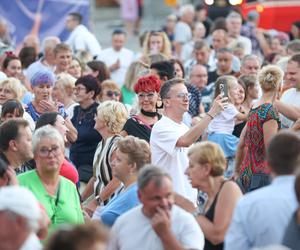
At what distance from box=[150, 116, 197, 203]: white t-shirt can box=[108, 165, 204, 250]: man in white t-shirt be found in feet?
8.63

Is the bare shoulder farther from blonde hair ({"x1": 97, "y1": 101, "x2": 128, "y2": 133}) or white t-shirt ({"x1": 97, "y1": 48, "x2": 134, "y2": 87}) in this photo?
white t-shirt ({"x1": 97, "y1": 48, "x2": 134, "y2": 87})

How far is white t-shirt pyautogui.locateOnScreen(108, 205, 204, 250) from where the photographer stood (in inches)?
312

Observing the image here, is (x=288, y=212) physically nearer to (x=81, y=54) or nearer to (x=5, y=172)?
(x=5, y=172)

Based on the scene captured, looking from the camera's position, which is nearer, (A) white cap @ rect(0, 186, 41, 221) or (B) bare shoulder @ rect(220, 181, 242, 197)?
(A) white cap @ rect(0, 186, 41, 221)

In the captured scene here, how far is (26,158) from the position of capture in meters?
10.0

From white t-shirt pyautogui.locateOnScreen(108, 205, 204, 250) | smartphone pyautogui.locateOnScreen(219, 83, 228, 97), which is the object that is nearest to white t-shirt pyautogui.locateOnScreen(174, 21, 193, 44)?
smartphone pyautogui.locateOnScreen(219, 83, 228, 97)

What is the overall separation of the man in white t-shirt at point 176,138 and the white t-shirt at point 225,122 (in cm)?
231

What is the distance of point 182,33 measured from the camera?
2458 cm

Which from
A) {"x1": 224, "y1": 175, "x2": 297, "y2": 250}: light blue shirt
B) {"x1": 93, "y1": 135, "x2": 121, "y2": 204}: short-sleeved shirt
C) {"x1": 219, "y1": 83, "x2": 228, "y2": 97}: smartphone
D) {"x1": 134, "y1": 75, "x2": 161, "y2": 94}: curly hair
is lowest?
{"x1": 93, "y1": 135, "x2": 121, "y2": 204}: short-sleeved shirt

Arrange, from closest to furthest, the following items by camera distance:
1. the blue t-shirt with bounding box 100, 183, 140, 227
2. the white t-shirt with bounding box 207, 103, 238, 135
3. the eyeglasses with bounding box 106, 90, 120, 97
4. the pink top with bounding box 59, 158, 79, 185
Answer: the blue t-shirt with bounding box 100, 183, 140, 227
the pink top with bounding box 59, 158, 79, 185
the white t-shirt with bounding box 207, 103, 238, 135
the eyeglasses with bounding box 106, 90, 120, 97

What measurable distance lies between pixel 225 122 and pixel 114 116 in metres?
1.93

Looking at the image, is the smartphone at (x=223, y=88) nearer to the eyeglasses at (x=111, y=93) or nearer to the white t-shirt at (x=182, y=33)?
the eyeglasses at (x=111, y=93)

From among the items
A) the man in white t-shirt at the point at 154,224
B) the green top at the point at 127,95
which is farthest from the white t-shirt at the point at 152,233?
the green top at the point at 127,95

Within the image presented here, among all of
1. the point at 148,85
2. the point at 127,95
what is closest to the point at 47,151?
the point at 148,85
